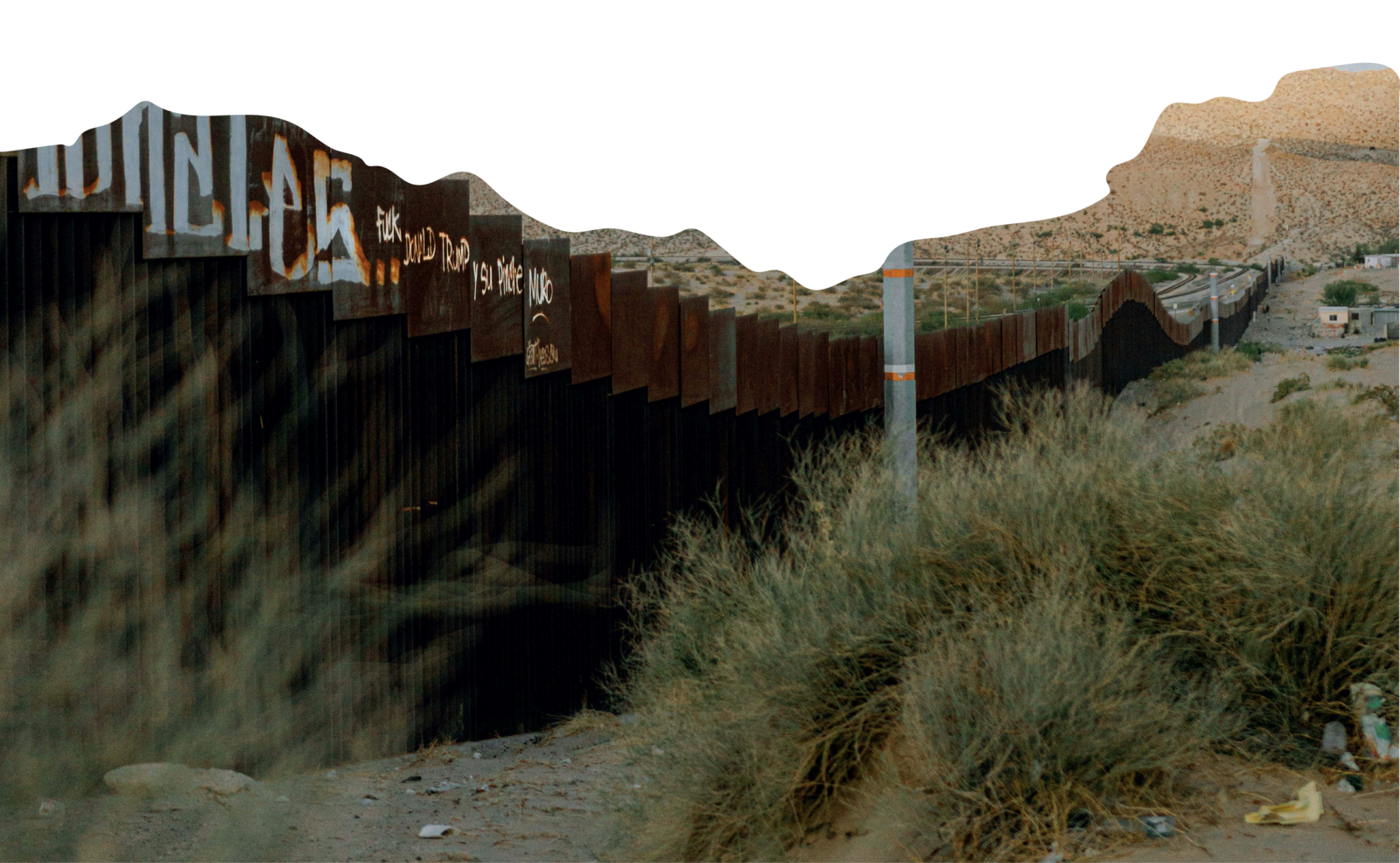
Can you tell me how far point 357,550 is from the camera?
6770 millimetres

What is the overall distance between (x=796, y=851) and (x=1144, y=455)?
3.56 metres

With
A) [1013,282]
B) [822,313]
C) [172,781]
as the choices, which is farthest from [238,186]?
[822,313]

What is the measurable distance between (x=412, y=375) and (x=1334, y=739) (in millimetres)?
4666

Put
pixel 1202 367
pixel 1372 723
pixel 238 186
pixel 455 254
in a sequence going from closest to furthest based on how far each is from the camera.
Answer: pixel 1372 723 → pixel 238 186 → pixel 455 254 → pixel 1202 367

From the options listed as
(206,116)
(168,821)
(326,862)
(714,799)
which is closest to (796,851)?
(714,799)

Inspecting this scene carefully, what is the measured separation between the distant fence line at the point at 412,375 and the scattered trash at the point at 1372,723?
14.5 ft

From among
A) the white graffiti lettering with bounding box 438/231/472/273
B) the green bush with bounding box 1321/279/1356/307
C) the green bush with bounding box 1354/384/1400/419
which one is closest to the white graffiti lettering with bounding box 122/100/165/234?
the white graffiti lettering with bounding box 438/231/472/273

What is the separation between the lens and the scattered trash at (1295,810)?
4.71 meters

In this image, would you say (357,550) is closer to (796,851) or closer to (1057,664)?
(796,851)

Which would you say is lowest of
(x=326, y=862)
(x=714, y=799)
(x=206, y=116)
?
(x=326, y=862)

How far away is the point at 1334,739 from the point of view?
17.4ft

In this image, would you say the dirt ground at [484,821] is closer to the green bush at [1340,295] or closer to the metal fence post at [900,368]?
the metal fence post at [900,368]

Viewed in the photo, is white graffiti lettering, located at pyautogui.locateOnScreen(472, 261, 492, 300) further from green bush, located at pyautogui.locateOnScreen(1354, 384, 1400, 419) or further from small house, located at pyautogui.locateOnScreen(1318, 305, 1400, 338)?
small house, located at pyautogui.locateOnScreen(1318, 305, 1400, 338)

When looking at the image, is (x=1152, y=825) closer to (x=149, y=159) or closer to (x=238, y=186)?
(x=238, y=186)
